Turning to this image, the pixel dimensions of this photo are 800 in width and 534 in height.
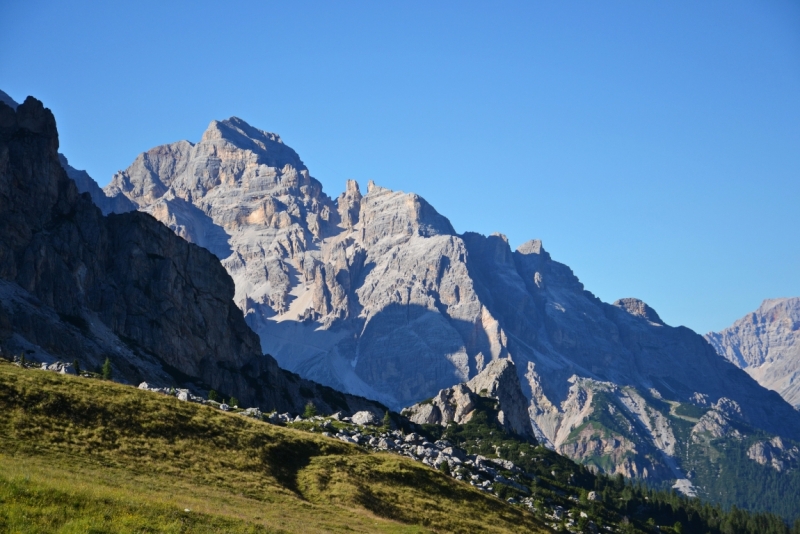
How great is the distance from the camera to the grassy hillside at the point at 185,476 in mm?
53344

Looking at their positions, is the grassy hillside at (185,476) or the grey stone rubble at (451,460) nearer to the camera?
the grassy hillside at (185,476)

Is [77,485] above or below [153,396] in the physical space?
below

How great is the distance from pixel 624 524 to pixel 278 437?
122 m

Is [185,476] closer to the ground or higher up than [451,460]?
closer to the ground

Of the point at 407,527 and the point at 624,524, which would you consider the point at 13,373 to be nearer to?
the point at 407,527

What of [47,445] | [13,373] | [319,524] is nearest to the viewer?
[319,524]

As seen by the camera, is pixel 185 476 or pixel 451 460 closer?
pixel 185 476

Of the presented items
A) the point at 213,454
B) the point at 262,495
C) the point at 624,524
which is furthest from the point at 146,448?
the point at 624,524

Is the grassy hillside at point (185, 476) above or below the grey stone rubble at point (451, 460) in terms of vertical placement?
below

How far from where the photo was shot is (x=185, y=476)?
78062 mm

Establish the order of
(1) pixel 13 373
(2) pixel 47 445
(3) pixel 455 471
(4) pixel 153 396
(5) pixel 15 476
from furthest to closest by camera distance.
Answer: (3) pixel 455 471, (4) pixel 153 396, (1) pixel 13 373, (2) pixel 47 445, (5) pixel 15 476

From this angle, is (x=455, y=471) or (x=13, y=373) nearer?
(x=13, y=373)

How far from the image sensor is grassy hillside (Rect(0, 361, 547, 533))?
53.3m

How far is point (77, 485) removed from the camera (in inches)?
2296
